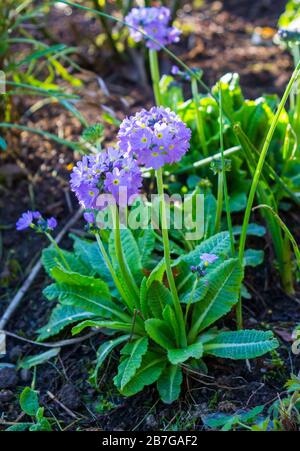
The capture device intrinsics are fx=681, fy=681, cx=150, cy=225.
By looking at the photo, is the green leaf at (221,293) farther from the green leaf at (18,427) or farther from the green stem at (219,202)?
the green leaf at (18,427)

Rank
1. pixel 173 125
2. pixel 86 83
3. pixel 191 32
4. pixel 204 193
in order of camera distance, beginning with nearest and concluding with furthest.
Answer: pixel 173 125 < pixel 204 193 < pixel 86 83 < pixel 191 32

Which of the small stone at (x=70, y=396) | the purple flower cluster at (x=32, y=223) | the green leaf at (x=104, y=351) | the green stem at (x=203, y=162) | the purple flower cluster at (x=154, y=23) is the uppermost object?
the purple flower cluster at (x=154, y=23)

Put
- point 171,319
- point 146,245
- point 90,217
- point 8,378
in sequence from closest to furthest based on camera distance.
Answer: point 90,217
point 171,319
point 8,378
point 146,245

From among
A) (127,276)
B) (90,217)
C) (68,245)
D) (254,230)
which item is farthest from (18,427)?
(254,230)

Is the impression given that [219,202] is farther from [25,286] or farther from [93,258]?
[25,286]

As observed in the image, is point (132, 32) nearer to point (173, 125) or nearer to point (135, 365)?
point (173, 125)

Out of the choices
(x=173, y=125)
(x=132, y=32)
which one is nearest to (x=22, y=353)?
(x=173, y=125)

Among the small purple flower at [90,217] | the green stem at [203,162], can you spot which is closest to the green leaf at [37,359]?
the small purple flower at [90,217]
